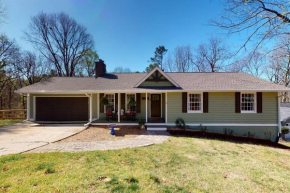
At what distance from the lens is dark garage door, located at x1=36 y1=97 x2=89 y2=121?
436 inches

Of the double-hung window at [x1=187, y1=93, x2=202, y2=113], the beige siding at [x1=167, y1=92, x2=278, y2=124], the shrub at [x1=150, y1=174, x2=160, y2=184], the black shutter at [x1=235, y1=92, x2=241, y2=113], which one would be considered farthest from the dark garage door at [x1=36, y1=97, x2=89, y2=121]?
the black shutter at [x1=235, y1=92, x2=241, y2=113]

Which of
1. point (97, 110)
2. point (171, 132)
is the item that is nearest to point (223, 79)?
point (171, 132)

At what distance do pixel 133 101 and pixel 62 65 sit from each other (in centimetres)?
2108

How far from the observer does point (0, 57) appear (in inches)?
672

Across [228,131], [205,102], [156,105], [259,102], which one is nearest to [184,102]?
[205,102]

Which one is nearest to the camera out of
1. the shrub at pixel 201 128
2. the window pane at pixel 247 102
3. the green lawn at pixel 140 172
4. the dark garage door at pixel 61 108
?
the green lawn at pixel 140 172

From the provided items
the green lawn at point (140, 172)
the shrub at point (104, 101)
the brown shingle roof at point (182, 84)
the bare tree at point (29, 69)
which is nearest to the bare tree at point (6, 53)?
the bare tree at point (29, 69)

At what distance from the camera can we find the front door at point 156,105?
10953 mm

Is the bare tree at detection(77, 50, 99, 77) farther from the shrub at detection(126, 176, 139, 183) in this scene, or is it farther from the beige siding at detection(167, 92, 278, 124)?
the shrub at detection(126, 176, 139, 183)

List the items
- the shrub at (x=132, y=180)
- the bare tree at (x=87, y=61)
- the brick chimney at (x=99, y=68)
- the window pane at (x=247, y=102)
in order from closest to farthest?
1. the shrub at (x=132, y=180)
2. the window pane at (x=247, y=102)
3. the brick chimney at (x=99, y=68)
4. the bare tree at (x=87, y=61)

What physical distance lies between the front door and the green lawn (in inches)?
233

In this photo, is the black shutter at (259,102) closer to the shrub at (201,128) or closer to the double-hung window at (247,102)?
the double-hung window at (247,102)

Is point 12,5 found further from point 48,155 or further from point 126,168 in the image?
point 126,168

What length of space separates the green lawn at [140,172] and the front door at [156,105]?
591 centimetres
